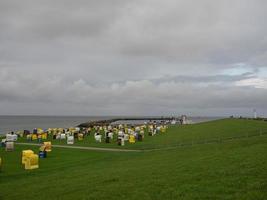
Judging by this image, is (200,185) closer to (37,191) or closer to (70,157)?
(37,191)

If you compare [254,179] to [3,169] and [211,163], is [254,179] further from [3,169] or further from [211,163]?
[3,169]

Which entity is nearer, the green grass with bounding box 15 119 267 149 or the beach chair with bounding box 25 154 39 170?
the beach chair with bounding box 25 154 39 170

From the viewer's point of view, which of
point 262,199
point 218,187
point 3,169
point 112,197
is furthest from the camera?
point 3,169

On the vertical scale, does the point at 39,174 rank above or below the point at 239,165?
below

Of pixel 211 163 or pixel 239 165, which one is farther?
pixel 211 163

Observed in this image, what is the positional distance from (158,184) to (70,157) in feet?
54.2

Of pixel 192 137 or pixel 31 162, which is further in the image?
pixel 192 137

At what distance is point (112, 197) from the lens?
10.6 metres

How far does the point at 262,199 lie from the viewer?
8195 millimetres

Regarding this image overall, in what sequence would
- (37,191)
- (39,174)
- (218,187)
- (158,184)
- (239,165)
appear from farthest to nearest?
(39,174) → (37,191) → (239,165) → (158,184) → (218,187)

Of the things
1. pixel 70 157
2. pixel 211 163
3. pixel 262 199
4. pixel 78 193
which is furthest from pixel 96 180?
pixel 70 157

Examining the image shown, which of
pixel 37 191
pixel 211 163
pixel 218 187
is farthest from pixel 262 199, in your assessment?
pixel 37 191

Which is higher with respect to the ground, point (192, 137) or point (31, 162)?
point (192, 137)

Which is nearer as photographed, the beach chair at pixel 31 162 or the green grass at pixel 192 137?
the beach chair at pixel 31 162
